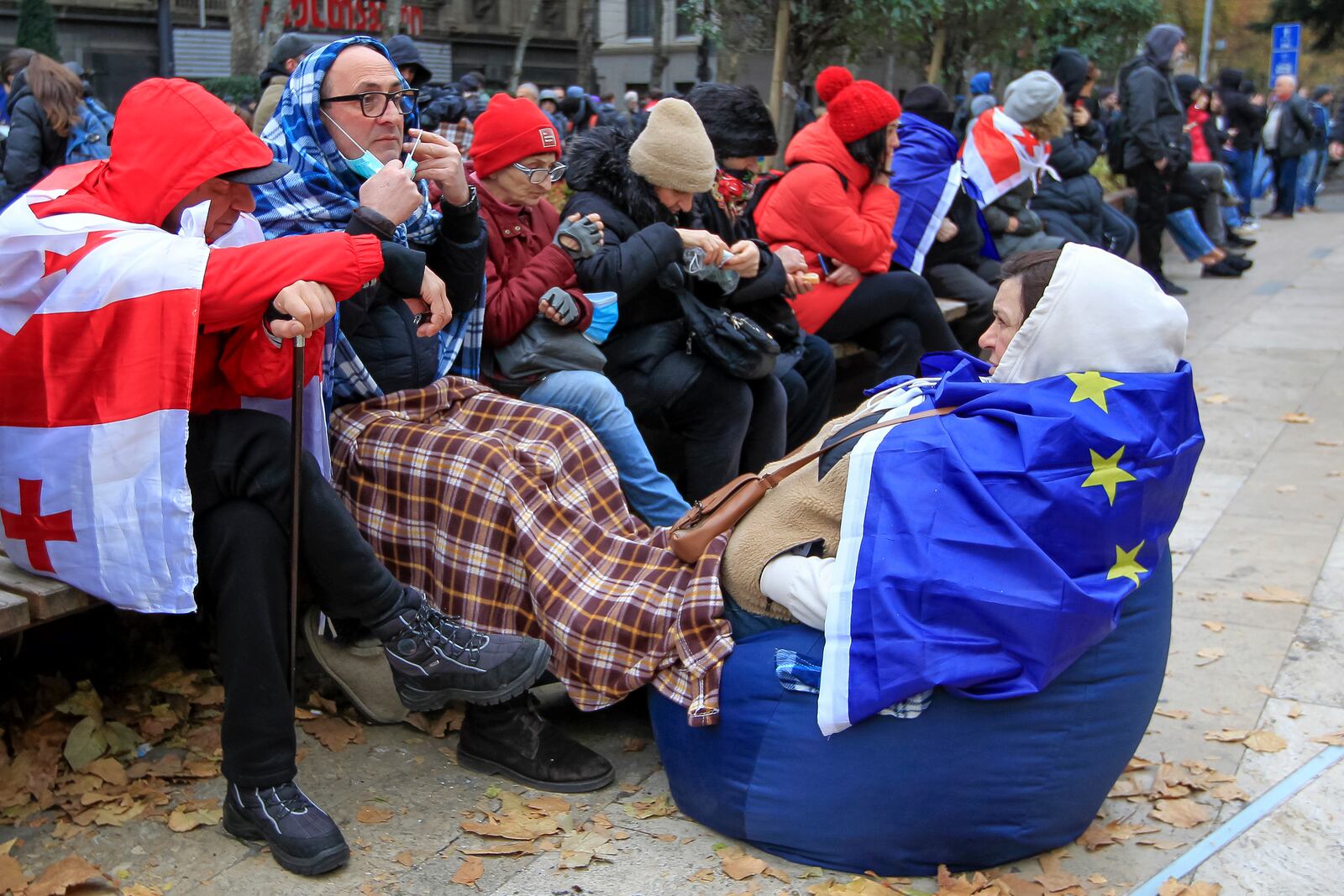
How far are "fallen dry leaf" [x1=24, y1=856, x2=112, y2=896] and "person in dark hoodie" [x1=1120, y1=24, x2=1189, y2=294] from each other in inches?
363

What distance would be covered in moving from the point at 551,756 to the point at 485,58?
32.4 metres

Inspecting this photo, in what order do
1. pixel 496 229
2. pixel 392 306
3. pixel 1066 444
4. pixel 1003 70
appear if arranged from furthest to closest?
pixel 1003 70, pixel 496 229, pixel 392 306, pixel 1066 444

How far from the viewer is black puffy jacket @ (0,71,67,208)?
8047 millimetres

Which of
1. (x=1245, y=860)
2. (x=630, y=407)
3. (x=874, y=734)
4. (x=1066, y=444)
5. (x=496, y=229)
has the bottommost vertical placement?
(x=1245, y=860)

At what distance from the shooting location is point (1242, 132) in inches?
677

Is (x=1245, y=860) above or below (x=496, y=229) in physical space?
below

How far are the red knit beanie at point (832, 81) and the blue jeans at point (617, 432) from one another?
255cm

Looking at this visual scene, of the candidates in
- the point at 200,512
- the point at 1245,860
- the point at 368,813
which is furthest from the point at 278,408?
the point at 1245,860

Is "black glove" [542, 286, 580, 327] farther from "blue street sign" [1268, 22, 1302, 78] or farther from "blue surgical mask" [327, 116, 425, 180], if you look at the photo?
"blue street sign" [1268, 22, 1302, 78]

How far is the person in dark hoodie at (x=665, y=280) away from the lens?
4.51 meters

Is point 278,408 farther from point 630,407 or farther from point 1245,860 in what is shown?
point 1245,860

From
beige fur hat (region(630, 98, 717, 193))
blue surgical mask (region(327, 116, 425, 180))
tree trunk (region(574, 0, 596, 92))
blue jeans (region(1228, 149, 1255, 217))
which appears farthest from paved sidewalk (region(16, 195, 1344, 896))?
tree trunk (region(574, 0, 596, 92))

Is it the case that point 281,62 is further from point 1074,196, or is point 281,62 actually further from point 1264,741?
point 1074,196

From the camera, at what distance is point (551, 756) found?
3379 mm
